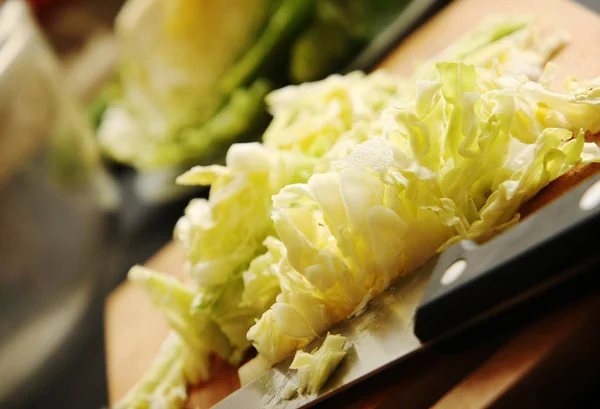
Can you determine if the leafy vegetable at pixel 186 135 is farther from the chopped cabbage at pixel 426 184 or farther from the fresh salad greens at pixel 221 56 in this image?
the chopped cabbage at pixel 426 184

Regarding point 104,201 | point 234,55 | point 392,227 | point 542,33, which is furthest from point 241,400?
point 104,201

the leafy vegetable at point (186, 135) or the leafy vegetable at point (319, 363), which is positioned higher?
the leafy vegetable at point (186, 135)

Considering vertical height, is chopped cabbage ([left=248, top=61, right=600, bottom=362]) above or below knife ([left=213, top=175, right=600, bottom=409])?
above

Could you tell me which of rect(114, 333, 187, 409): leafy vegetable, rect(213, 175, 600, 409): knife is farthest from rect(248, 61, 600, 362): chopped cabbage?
rect(114, 333, 187, 409): leafy vegetable

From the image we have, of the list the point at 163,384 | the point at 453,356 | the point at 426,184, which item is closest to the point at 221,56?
the point at 163,384

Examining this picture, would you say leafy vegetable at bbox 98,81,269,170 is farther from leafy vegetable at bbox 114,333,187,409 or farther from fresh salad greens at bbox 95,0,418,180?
leafy vegetable at bbox 114,333,187,409

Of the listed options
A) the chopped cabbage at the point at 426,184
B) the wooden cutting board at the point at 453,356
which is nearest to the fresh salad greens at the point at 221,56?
the wooden cutting board at the point at 453,356

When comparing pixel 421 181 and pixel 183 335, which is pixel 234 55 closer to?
pixel 183 335
